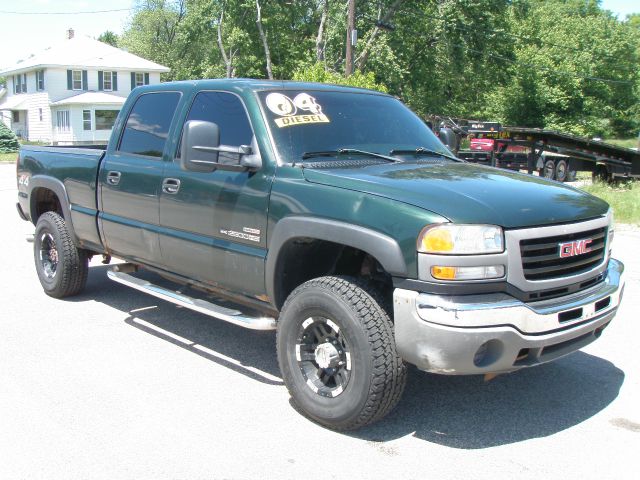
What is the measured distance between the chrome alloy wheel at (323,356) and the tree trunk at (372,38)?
3187cm

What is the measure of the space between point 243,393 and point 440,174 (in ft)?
6.33

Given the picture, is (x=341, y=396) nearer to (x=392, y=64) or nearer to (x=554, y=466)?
(x=554, y=466)

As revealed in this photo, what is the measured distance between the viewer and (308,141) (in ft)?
14.6

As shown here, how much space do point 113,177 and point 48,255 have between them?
178cm

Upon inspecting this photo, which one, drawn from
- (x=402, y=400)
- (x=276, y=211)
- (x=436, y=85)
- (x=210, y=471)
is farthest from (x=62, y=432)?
(x=436, y=85)

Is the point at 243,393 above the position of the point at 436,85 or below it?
below

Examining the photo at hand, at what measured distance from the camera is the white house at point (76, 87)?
44719mm

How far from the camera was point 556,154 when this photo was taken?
2339cm

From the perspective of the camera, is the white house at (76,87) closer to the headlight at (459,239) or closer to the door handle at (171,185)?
the door handle at (171,185)

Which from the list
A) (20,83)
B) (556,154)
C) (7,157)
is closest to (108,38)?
(20,83)

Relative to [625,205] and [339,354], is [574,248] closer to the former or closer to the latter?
[339,354]

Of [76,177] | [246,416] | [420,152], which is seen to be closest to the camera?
[246,416]

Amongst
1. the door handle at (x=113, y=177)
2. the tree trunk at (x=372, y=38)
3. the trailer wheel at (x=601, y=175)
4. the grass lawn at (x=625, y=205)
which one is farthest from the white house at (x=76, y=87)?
the door handle at (x=113, y=177)

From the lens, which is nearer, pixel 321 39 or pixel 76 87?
pixel 321 39
